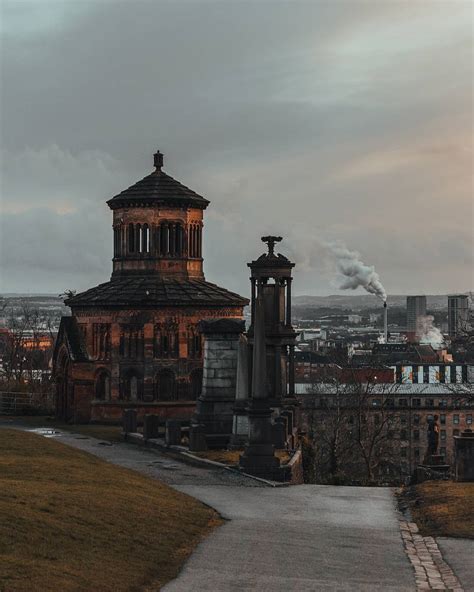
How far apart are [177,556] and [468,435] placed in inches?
562

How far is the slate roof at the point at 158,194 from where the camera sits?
59969 millimetres

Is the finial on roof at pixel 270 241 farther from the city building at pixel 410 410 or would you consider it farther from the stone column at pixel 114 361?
the city building at pixel 410 410

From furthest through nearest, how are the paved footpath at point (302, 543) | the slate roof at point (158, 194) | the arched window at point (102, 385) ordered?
the slate roof at point (158, 194) < the arched window at point (102, 385) < the paved footpath at point (302, 543)

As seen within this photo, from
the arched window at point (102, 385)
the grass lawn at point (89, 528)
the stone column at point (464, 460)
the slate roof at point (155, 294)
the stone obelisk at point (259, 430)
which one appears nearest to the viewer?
the grass lawn at point (89, 528)

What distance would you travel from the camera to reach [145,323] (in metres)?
57.3

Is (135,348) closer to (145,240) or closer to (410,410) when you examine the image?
(145,240)

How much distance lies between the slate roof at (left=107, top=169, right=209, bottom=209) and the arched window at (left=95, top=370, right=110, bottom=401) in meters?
7.89

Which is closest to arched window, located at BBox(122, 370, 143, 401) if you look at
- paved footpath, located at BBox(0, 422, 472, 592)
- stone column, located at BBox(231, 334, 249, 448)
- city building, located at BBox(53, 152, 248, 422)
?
city building, located at BBox(53, 152, 248, 422)

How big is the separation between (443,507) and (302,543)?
5.48 m

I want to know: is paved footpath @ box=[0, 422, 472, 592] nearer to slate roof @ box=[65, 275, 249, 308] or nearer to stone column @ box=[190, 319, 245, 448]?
stone column @ box=[190, 319, 245, 448]

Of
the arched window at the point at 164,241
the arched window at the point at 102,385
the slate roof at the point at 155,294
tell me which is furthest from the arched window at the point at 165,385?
the arched window at the point at 164,241

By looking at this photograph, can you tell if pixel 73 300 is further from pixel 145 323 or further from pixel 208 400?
pixel 208 400

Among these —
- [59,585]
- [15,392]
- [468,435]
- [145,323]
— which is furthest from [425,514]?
[15,392]

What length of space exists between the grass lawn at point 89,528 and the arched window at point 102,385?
25379mm
